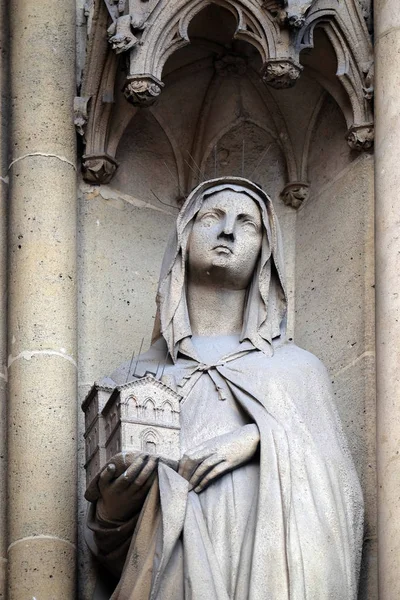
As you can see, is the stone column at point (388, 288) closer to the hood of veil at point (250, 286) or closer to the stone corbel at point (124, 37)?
the hood of veil at point (250, 286)

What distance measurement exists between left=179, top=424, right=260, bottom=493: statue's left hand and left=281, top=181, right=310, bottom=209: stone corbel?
59.7 inches

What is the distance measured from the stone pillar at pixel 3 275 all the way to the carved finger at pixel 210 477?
950 mm

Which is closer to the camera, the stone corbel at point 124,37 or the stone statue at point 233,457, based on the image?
the stone statue at point 233,457

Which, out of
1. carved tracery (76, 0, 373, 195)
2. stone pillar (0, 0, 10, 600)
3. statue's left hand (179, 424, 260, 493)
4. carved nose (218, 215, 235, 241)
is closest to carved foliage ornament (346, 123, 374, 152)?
carved tracery (76, 0, 373, 195)

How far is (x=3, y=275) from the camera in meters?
10.3

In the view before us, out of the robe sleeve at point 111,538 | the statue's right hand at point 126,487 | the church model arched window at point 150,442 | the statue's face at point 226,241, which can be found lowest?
the robe sleeve at point 111,538

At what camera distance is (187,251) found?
9961 millimetres

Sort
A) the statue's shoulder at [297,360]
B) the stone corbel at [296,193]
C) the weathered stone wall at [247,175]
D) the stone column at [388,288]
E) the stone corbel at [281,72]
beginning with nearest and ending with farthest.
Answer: the stone column at [388,288]
the statue's shoulder at [297,360]
the stone corbel at [281,72]
the weathered stone wall at [247,175]
the stone corbel at [296,193]

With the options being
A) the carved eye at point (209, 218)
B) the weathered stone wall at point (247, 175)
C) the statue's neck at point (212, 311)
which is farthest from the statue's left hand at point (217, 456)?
the carved eye at point (209, 218)

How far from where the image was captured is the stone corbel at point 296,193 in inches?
420

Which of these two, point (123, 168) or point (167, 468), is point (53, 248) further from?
point (167, 468)

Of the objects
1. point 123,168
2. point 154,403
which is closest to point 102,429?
point 154,403

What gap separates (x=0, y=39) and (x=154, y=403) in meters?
2.01

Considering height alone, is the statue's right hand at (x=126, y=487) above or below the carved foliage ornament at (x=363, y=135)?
below
